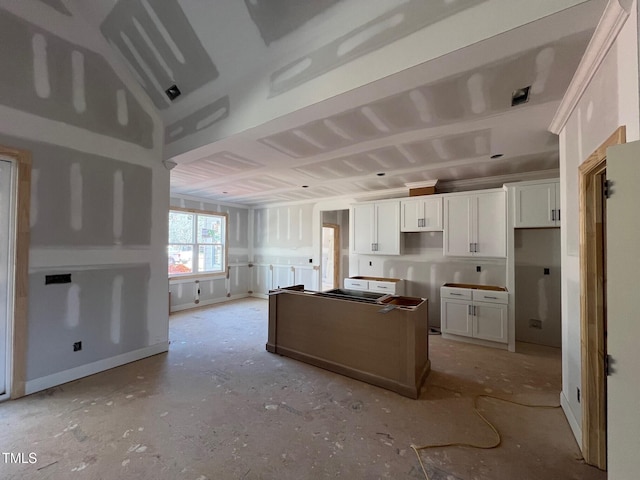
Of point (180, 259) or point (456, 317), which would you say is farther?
point (180, 259)

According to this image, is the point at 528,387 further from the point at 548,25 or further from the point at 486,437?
the point at 548,25

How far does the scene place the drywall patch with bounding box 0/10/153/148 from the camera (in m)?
2.54

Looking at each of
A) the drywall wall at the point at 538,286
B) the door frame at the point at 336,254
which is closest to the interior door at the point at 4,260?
the door frame at the point at 336,254

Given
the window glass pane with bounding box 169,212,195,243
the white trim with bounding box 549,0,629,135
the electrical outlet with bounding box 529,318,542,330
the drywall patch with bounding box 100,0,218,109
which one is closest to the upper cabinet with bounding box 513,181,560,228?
the electrical outlet with bounding box 529,318,542,330

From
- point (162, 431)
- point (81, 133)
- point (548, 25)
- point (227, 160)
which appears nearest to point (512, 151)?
point (548, 25)

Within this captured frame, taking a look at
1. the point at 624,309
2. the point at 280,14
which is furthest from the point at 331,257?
the point at 624,309

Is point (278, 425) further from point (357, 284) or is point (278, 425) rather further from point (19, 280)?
point (357, 284)

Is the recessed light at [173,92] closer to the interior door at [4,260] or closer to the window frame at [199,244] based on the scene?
the interior door at [4,260]

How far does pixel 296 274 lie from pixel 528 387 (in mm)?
5064

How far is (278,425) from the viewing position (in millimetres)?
2188

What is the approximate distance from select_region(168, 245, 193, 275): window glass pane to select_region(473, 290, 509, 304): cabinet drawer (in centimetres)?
584

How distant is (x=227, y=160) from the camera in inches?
148

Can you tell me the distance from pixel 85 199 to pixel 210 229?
3.87 m

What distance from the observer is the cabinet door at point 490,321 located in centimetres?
384
